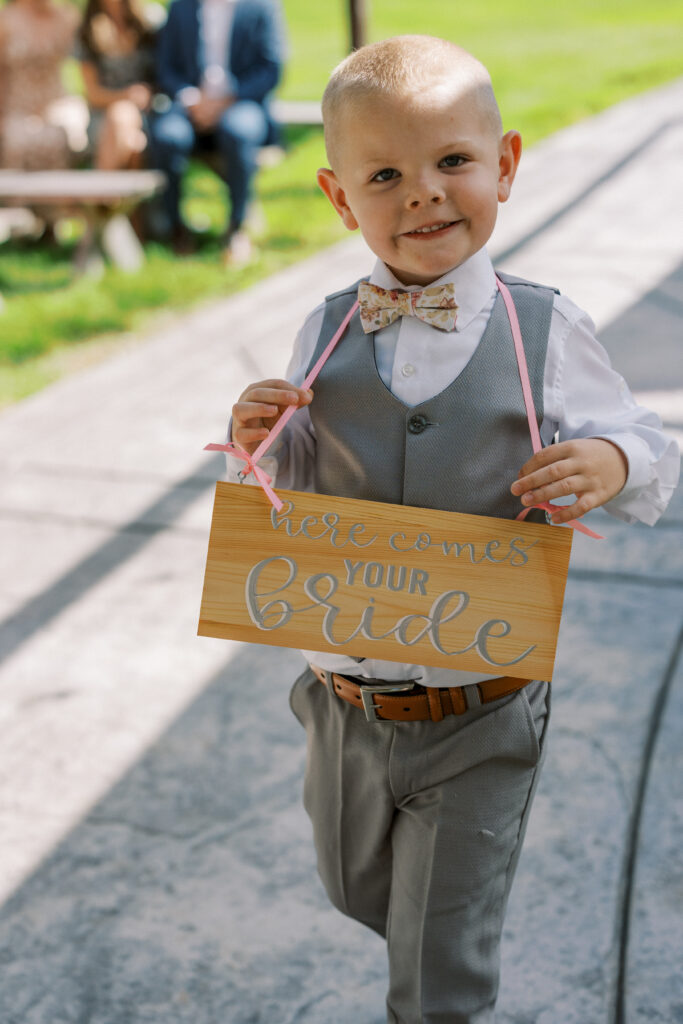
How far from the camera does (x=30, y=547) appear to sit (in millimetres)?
3248

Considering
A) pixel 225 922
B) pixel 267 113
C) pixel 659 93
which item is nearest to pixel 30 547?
pixel 225 922

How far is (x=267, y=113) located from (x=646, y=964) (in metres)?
5.46

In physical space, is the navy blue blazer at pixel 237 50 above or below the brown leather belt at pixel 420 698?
above

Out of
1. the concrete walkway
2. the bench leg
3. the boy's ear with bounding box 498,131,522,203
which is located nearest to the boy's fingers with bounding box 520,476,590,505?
the boy's ear with bounding box 498,131,522,203

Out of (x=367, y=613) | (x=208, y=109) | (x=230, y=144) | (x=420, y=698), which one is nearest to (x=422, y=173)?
(x=367, y=613)

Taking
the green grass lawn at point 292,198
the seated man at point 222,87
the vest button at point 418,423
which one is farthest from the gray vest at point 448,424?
the seated man at point 222,87

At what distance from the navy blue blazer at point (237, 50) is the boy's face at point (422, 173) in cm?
518

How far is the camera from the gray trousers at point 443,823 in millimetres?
1451

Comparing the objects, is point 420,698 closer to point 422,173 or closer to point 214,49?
point 422,173

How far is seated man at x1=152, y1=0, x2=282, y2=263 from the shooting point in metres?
6.06

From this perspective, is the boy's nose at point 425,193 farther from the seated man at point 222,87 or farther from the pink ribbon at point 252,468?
the seated man at point 222,87

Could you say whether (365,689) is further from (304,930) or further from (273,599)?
(304,930)

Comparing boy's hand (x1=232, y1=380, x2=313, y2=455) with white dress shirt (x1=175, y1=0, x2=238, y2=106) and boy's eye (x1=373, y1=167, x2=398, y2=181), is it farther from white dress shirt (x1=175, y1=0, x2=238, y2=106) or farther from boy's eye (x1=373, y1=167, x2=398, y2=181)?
white dress shirt (x1=175, y1=0, x2=238, y2=106)

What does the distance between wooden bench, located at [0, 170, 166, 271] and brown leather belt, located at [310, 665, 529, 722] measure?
4726 millimetres
